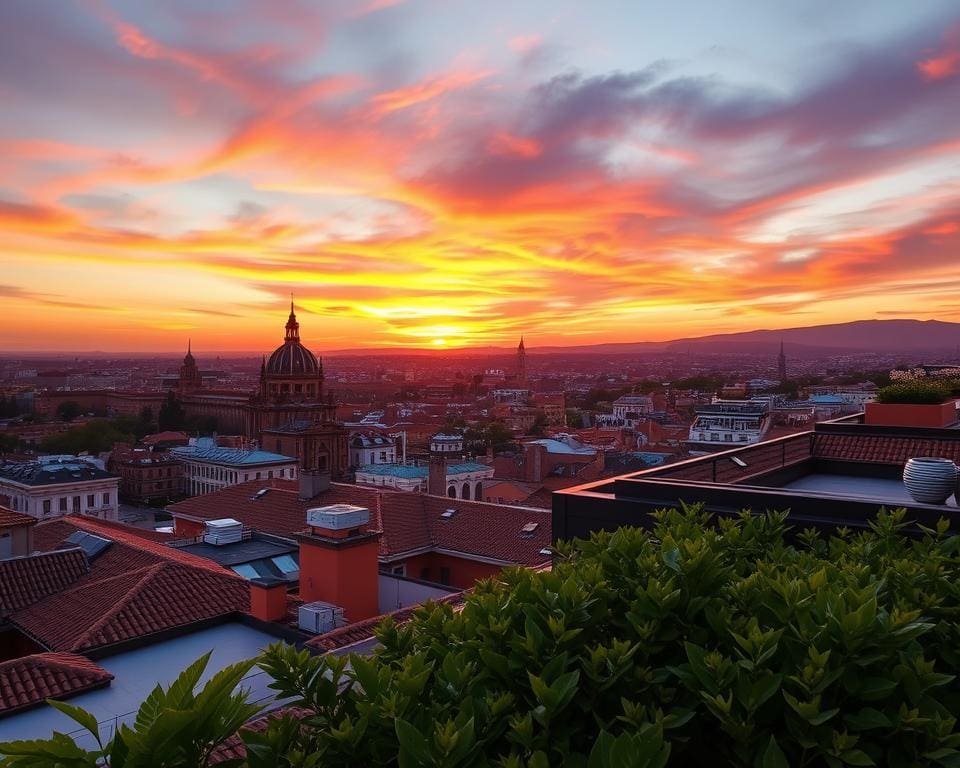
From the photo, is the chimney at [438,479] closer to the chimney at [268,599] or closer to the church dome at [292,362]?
the chimney at [268,599]

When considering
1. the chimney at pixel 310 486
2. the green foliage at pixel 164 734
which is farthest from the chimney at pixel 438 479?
the green foliage at pixel 164 734

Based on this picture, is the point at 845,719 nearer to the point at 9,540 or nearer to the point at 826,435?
the point at 826,435

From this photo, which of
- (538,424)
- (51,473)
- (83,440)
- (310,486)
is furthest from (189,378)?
(310,486)

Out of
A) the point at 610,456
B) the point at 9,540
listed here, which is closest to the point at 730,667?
the point at 9,540

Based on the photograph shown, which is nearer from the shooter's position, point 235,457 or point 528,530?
point 528,530

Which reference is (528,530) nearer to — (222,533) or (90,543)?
(222,533)

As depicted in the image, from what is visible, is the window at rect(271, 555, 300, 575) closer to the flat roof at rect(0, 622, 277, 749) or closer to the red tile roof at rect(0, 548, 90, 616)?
the red tile roof at rect(0, 548, 90, 616)

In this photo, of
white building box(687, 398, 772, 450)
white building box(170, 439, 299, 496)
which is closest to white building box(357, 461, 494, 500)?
white building box(170, 439, 299, 496)

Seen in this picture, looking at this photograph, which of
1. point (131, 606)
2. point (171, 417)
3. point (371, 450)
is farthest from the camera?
point (171, 417)
